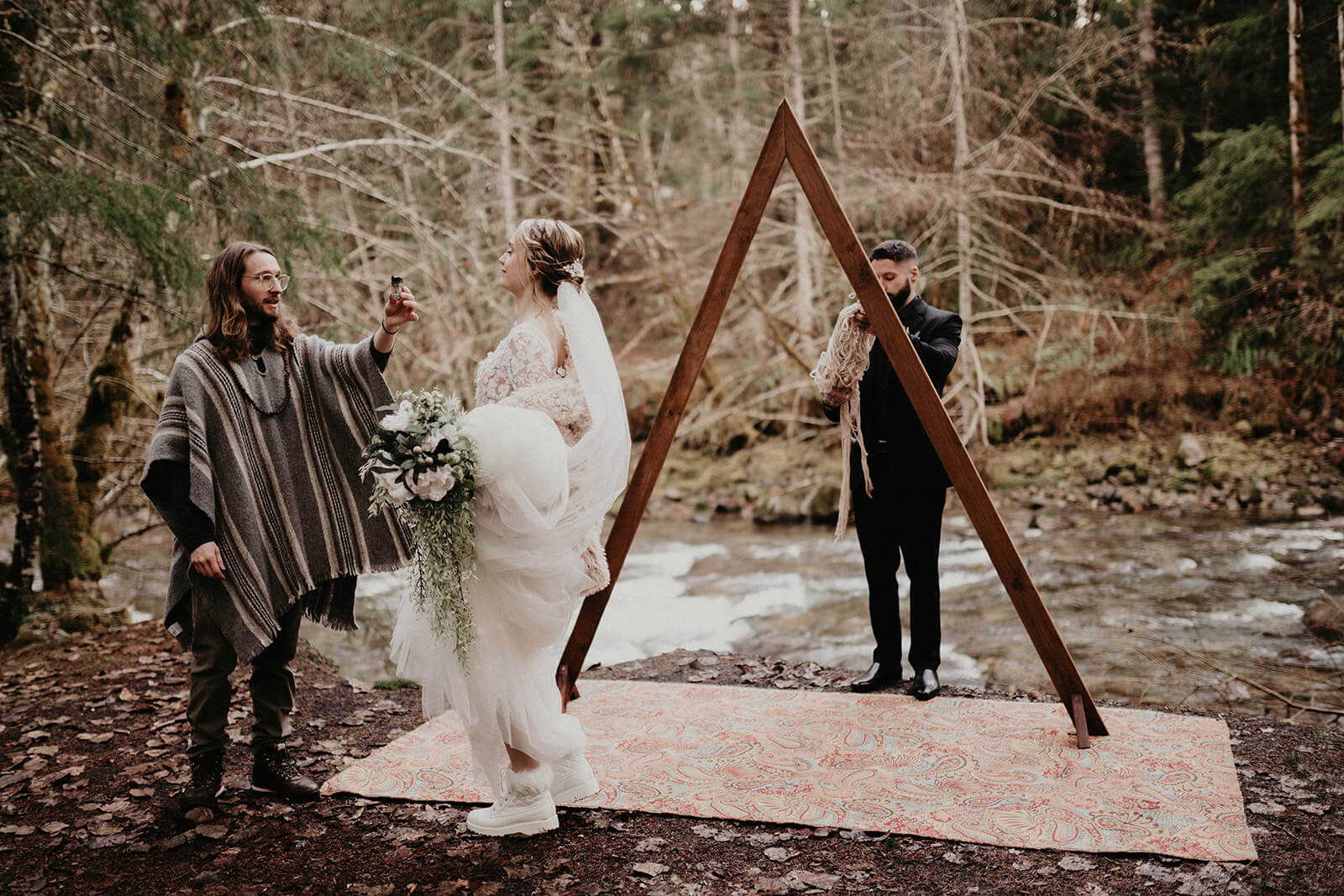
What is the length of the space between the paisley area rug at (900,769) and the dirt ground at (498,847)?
0.28ft

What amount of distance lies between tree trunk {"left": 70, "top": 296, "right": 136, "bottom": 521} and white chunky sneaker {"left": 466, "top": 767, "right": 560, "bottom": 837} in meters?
4.67

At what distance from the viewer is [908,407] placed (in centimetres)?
447

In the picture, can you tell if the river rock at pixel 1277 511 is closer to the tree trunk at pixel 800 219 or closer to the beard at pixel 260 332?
the tree trunk at pixel 800 219

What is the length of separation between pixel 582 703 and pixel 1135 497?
349 inches

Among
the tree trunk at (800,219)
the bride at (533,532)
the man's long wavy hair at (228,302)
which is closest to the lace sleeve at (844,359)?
the bride at (533,532)

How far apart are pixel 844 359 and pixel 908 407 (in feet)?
1.52

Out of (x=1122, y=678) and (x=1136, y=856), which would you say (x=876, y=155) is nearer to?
(x=1122, y=678)

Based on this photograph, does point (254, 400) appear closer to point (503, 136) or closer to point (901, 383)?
point (901, 383)

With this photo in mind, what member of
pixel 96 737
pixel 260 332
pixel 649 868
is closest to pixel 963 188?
pixel 260 332

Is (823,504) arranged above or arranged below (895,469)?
below

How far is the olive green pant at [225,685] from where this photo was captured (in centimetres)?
333

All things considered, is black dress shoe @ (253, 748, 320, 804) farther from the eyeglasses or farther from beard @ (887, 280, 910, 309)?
beard @ (887, 280, 910, 309)

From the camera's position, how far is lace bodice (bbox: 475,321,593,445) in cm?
320

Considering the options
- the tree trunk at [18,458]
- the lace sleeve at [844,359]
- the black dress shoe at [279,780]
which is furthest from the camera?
the tree trunk at [18,458]
